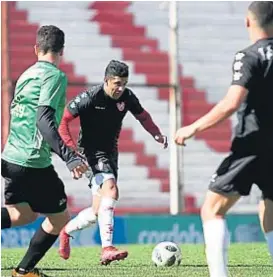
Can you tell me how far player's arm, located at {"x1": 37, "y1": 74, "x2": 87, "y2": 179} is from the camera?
578cm

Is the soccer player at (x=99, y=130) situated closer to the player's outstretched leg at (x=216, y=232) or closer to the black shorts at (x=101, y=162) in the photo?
the black shorts at (x=101, y=162)

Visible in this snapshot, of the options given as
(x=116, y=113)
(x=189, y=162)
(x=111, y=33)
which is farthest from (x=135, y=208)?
(x=116, y=113)

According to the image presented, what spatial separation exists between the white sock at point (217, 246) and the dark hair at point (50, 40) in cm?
148

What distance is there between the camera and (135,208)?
1634cm

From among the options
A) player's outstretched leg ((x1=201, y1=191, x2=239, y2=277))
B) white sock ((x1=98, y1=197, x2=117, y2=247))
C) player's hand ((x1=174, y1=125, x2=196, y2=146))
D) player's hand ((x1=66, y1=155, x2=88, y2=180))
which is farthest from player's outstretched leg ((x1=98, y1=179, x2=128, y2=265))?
player's hand ((x1=174, y1=125, x2=196, y2=146))

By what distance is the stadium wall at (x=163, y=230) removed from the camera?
13.5 meters

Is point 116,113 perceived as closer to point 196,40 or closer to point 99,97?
point 99,97

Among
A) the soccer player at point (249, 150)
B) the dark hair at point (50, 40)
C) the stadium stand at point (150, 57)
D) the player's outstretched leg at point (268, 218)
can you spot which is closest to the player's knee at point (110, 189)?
the dark hair at point (50, 40)

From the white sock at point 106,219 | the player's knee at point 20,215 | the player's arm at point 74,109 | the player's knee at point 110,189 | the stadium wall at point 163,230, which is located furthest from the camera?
the stadium wall at point 163,230

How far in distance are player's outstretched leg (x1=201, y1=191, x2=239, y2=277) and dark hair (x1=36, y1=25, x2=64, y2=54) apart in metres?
1.37

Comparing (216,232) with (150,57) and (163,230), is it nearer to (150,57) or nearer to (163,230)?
(163,230)

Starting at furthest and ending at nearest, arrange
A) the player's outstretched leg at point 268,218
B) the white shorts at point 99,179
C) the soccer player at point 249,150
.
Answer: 1. the white shorts at point 99,179
2. the player's outstretched leg at point 268,218
3. the soccer player at point 249,150

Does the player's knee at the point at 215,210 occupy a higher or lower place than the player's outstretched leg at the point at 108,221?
higher

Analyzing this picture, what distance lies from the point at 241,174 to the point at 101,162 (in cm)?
274
